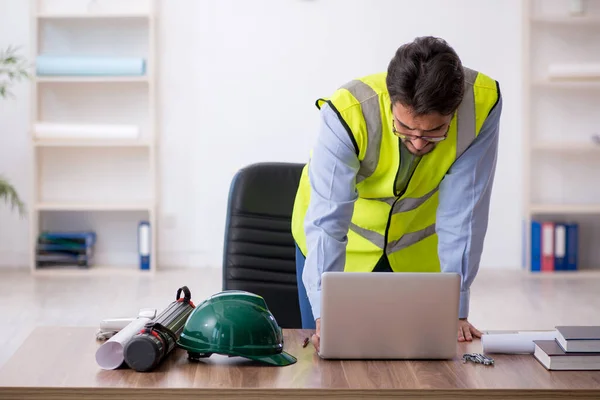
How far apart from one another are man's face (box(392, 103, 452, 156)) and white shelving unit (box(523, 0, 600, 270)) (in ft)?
12.9

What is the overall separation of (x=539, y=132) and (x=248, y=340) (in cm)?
465

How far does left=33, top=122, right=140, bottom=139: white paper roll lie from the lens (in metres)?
5.61

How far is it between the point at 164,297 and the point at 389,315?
3.29 m

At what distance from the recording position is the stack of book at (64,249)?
573 cm

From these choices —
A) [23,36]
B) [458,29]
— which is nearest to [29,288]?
[23,36]

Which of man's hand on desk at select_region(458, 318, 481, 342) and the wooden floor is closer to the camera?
man's hand on desk at select_region(458, 318, 481, 342)

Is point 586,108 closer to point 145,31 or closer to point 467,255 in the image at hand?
point 145,31

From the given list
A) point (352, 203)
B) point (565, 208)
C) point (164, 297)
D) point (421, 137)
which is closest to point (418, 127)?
point (421, 137)

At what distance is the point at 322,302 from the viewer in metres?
1.71

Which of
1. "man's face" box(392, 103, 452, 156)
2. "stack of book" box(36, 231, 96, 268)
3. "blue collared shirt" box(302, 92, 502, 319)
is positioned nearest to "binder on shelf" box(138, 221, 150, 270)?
"stack of book" box(36, 231, 96, 268)

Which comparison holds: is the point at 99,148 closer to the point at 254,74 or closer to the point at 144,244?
the point at 144,244

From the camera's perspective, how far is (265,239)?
2.66m

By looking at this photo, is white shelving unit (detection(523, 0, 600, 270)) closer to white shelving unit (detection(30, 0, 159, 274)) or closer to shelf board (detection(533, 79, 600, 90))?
shelf board (detection(533, 79, 600, 90))

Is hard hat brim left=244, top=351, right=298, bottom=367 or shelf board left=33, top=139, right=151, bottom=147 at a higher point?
shelf board left=33, top=139, right=151, bottom=147
